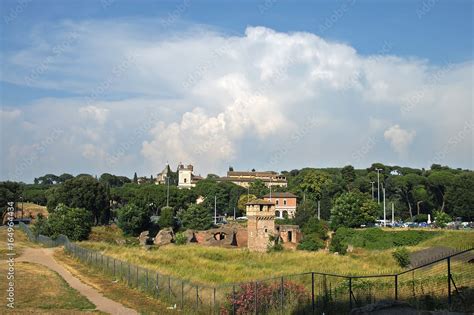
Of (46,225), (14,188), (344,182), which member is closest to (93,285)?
(46,225)

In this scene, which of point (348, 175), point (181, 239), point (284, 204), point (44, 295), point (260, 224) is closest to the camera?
point (44, 295)

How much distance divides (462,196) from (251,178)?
107489mm

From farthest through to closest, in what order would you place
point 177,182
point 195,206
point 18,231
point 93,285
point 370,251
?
point 177,182 < point 195,206 < point 18,231 < point 370,251 < point 93,285

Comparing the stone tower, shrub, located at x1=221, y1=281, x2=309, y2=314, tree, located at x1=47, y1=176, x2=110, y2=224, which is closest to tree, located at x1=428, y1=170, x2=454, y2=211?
the stone tower

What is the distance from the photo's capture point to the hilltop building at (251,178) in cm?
17088

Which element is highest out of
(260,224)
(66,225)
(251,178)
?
(251,178)

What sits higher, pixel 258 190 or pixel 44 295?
pixel 258 190

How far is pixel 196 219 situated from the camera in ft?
266

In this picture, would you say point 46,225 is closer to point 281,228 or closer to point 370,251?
point 281,228

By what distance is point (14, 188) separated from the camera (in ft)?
285

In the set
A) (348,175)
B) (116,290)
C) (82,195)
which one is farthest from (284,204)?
(116,290)

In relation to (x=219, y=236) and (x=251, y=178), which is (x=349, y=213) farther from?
(x=251, y=178)

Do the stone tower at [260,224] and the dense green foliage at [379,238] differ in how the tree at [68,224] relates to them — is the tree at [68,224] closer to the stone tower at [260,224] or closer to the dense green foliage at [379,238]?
the stone tower at [260,224]

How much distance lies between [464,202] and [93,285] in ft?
228
